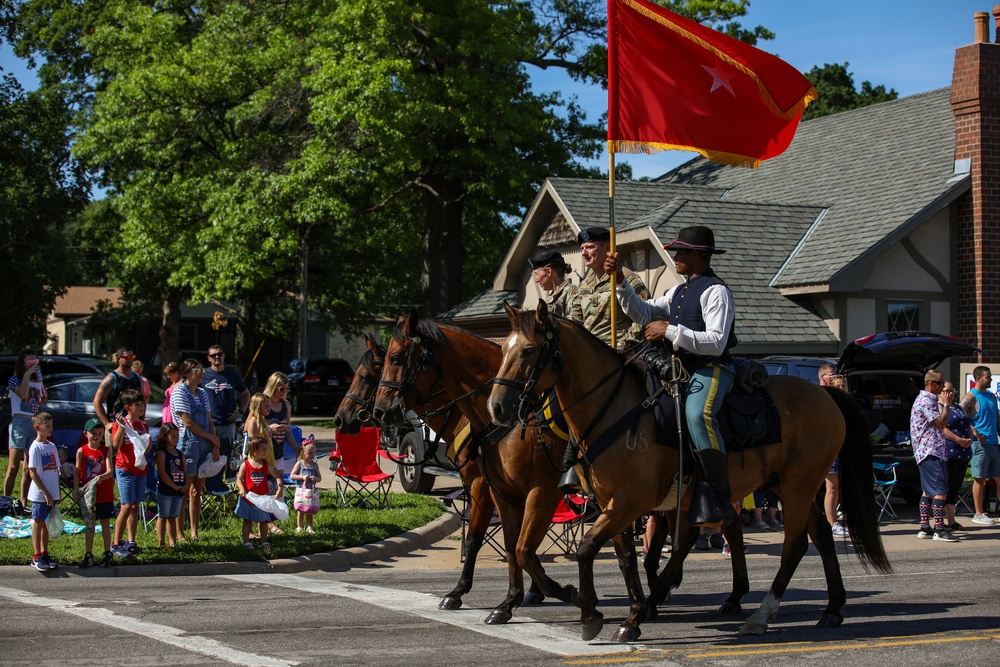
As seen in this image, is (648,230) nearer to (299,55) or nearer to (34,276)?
(299,55)

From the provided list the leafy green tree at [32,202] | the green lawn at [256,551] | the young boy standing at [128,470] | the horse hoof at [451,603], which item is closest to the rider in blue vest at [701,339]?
the horse hoof at [451,603]

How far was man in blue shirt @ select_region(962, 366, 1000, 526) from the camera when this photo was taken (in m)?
15.3

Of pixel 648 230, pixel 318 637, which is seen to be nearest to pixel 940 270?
pixel 648 230

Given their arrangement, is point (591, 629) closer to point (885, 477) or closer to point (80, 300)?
point (885, 477)

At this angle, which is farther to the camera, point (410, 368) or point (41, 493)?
point (41, 493)

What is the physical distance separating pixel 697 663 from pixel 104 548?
7.07 metres

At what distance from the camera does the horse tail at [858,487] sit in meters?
9.02

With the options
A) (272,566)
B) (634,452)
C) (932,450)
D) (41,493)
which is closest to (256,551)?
(272,566)

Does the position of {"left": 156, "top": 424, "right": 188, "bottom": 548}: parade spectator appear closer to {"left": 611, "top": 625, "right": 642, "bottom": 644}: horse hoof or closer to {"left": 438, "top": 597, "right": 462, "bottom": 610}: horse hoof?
{"left": 438, "top": 597, "right": 462, "bottom": 610}: horse hoof

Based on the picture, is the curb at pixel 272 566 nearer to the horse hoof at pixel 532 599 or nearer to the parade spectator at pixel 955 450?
the horse hoof at pixel 532 599

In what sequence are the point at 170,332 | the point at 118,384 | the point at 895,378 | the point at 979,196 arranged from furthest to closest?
the point at 170,332 < the point at 979,196 < the point at 895,378 < the point at 118,384

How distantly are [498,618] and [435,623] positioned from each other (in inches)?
19.1

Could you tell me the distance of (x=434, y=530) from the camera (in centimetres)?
1445

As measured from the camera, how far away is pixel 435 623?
8469 millimetres
